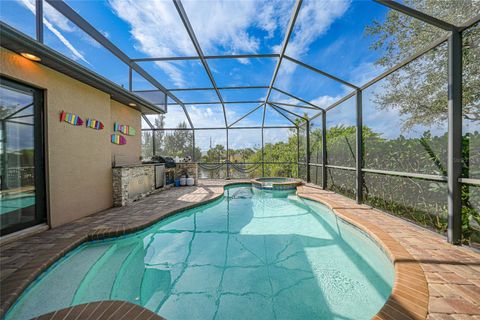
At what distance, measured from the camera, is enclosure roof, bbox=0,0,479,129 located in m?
3.32

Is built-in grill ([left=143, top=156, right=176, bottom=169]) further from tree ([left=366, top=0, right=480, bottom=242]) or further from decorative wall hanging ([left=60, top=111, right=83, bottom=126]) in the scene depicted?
tree ([left=366, top=0, right=480, bottom=242])

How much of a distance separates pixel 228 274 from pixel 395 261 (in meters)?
2.08

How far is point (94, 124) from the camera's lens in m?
4.83

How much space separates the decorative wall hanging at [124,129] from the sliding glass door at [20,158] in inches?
94.2

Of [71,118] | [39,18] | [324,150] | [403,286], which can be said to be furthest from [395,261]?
[39,18]

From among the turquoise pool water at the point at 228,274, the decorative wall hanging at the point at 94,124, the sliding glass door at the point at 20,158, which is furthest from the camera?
the decorative wall hanging at the point at 94,124

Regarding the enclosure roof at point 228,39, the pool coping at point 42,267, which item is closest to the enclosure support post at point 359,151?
the enclosure roof at point 228,39

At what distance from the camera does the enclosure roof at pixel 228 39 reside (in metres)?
3.32

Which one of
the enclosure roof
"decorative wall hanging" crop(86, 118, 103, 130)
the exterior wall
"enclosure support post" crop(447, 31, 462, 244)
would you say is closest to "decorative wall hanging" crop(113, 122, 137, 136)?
the exterior wall

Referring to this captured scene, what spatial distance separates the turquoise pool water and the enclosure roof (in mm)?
3439

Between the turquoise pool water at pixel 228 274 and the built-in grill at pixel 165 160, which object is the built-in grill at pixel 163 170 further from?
the turquoise pool water at pixel 228 274

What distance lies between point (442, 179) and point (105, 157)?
22.5 ft

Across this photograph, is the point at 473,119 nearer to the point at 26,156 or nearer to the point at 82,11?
the point at 82,11

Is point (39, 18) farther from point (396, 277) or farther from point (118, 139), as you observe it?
point (396, 277)
